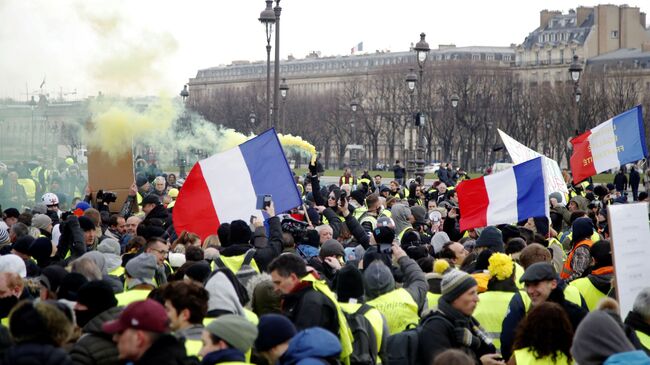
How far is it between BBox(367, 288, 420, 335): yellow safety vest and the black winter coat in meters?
2.99

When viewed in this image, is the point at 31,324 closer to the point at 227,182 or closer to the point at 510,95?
the point at 227,182

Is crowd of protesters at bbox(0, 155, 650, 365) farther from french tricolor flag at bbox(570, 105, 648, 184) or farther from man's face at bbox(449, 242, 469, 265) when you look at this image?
french tricolor flag at bbox(570, 105, 648, 184)

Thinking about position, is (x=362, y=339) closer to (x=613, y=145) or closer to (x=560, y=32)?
(x=613, y=145)

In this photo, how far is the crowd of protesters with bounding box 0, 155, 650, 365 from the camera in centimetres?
606

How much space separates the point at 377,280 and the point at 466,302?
3.60 feet

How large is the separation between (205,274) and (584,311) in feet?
8.04

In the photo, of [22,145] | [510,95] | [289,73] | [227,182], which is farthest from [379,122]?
[227,182]

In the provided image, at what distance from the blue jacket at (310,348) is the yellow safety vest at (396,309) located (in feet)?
7.08

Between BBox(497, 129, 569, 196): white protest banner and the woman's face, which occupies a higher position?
BBox(497, 129, 569, 196): white protest banner

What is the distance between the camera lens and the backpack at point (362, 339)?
7633mm

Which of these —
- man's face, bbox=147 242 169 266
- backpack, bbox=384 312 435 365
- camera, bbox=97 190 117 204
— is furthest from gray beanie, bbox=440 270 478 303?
camera, bbox=97 190 117 204

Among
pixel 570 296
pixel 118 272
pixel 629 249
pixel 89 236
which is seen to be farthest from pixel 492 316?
pixel 89 236

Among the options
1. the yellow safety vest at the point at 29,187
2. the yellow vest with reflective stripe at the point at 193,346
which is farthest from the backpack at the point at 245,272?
the yellow safety vest at the point at 29,187

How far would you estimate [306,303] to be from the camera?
24.2 feet
